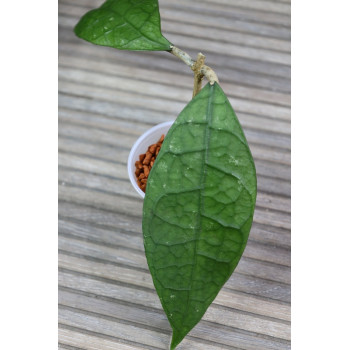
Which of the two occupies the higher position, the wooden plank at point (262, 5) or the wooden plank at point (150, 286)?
the wooden plank at point (262, 5)

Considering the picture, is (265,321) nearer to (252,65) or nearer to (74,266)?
(74,266)

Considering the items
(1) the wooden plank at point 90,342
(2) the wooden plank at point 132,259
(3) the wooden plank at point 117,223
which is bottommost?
(1) the wooden plank at point 90,342

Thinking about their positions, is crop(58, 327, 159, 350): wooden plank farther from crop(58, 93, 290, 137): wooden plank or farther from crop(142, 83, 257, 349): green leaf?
crop(58, 93, 290, 137): wooden plank

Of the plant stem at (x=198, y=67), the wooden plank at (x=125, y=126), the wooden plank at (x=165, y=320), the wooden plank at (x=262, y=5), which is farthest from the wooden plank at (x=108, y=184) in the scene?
the wooden plank at (x=262, y=5)

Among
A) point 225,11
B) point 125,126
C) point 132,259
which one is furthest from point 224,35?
point 132,259

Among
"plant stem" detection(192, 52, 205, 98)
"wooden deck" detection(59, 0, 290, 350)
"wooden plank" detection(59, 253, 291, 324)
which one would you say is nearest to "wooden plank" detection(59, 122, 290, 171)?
"wooden deck" detection(59, 0, 290, 350)

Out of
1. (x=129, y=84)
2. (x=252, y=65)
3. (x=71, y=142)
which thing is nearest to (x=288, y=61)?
(x=252, y=65)

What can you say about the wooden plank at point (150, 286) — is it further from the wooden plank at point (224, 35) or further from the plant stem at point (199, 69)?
the wooden plank at point (224, 35)
